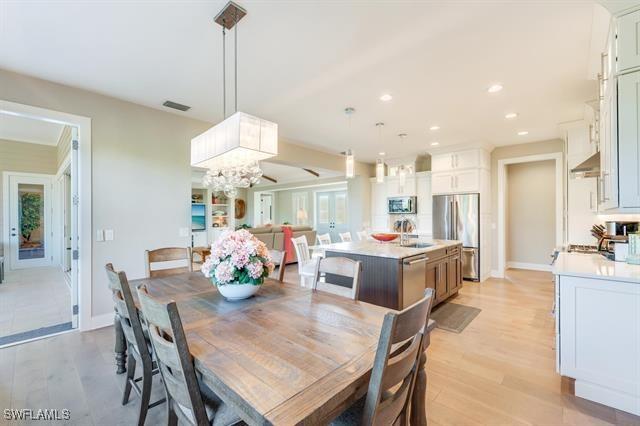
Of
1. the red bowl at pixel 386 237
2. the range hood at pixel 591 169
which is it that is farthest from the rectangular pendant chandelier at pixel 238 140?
the range hood at pixel 591 169

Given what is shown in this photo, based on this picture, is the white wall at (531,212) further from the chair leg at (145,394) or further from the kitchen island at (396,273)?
the chair leg at (145,394)

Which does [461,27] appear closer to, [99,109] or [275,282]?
[275,282]

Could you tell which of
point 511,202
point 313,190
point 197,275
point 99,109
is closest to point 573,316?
point 197,275

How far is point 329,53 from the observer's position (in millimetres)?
2426

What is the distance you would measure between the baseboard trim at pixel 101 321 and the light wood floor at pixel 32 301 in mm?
549

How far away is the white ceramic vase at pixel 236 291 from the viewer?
1.68m

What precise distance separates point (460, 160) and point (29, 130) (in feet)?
26.8

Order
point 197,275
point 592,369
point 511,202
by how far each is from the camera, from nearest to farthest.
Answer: point 592,369 → point 197,275 → point 511,202

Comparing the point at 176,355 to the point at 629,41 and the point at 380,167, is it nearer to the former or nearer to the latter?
the point at 629,41

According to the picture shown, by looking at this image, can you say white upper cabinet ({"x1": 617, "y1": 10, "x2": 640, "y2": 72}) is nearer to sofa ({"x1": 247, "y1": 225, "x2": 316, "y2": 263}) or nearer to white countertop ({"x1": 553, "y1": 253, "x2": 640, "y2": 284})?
white countertop ({"x1": 553, "y1": 253, "x2": 640, "y2": 284})

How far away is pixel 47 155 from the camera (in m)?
6.15

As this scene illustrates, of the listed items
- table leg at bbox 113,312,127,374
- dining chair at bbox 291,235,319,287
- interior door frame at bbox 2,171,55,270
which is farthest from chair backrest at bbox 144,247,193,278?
interior door frame at bbox 2,171,55,270

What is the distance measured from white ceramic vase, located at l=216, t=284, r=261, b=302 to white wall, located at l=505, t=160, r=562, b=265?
262 inches

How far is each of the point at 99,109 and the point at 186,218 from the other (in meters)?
1.61
